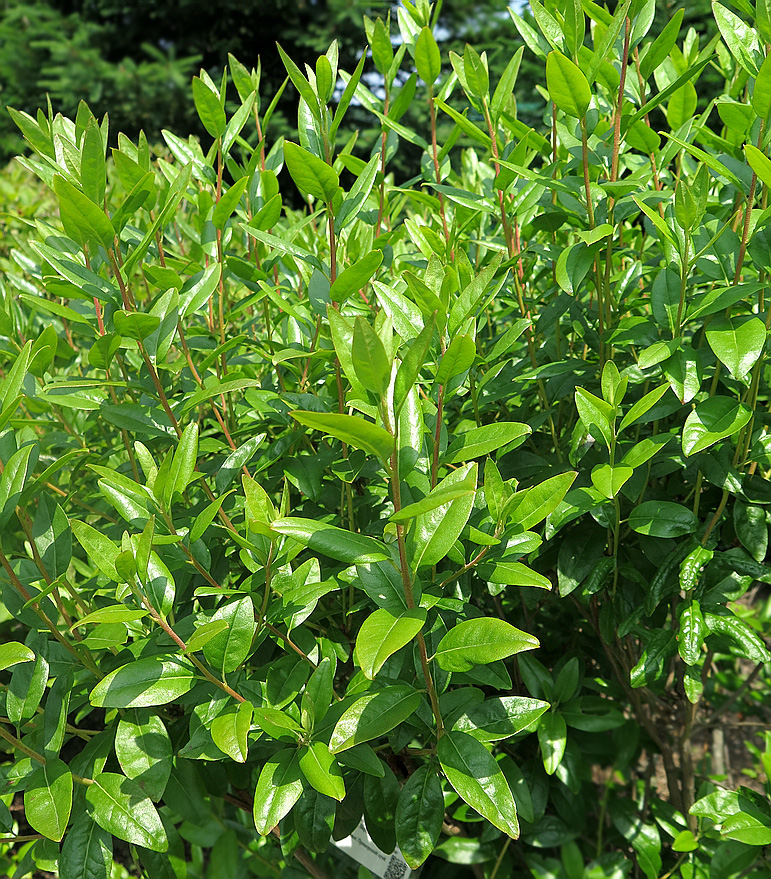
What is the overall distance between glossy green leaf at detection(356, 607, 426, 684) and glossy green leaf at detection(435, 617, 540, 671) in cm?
10

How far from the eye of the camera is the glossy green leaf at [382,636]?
0.81m

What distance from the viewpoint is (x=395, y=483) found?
2.80ft

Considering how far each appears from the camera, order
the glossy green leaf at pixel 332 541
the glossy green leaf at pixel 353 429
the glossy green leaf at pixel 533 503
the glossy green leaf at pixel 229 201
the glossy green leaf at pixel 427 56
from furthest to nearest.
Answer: the glossy green leaf at pixel 427 56, the glossy green leaf at pixel 229 201, the glossy green leaf at pixel 533 503, the glossy green leaf at pixel 332 541, the glossy green leaf at pixel 353 429

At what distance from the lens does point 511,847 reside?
183 cm

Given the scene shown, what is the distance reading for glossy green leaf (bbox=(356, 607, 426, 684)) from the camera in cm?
81

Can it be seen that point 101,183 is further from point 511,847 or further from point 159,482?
point 511,847

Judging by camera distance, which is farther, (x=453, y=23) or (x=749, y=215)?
(x=453, y=23)

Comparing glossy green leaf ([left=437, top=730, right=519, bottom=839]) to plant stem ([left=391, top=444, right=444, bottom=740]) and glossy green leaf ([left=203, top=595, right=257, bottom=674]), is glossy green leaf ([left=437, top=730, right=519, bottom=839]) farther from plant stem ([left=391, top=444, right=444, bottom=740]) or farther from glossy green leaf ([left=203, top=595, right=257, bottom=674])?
glossy green leaf ([left=203, top=595, right=257, bottom=674])

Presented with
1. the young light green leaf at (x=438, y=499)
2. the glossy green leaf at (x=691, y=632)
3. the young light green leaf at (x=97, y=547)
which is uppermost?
the young light green leaf at (x=438, y=499)

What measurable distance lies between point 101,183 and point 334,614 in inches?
33.9

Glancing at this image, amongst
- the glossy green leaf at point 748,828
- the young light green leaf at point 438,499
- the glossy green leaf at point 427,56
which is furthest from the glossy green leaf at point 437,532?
the glossy green leaf at point 427,56

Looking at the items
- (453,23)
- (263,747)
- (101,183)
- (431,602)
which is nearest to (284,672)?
(263,747)

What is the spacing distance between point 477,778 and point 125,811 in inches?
20.2

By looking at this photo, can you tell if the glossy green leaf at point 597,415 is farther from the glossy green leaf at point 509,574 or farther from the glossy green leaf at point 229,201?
the glossy green leaf at point 229,201
